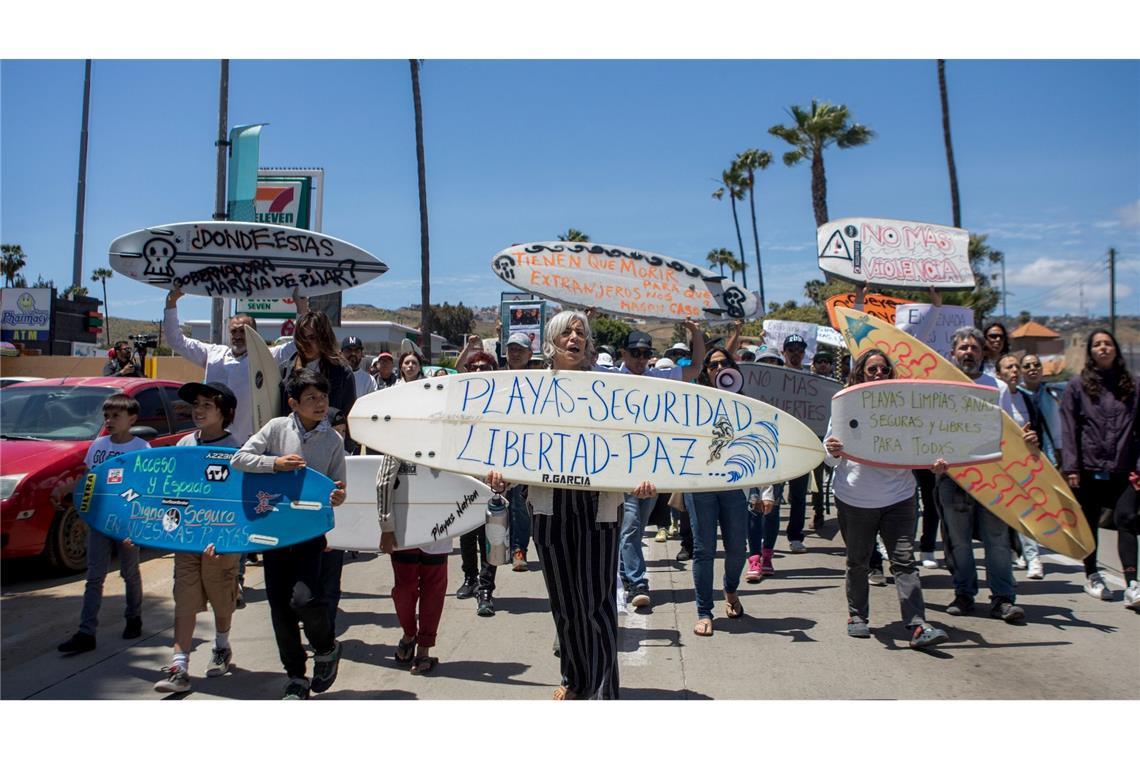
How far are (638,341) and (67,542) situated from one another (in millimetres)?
4843

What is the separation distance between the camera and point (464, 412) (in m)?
4.06

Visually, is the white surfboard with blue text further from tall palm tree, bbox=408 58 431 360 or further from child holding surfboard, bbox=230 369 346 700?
tall palm tree, bbox=408 58 431 360

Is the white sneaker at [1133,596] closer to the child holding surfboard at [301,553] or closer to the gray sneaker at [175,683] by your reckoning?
the child holding surfboard at [301,553]

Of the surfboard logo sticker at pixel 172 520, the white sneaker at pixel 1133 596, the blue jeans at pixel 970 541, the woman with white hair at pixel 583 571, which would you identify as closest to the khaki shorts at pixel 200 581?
the surfboard logo sticker at pixel 172 520

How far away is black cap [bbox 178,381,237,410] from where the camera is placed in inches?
177

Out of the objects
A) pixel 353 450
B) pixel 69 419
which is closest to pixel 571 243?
pixel 353 450

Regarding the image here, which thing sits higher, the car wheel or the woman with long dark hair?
the woman with long dark hair

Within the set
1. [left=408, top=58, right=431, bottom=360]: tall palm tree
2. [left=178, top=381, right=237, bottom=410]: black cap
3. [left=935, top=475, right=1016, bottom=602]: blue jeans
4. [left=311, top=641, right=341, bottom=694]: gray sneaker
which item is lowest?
[left=311, top=641, right=341, bottom=694]: gray sneaker

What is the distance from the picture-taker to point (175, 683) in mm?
4285

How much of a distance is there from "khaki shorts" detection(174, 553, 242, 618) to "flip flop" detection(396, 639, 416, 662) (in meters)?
0.99

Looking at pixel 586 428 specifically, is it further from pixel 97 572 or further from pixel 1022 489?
pixel 1022 489

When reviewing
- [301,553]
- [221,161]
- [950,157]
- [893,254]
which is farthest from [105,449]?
[950,157]

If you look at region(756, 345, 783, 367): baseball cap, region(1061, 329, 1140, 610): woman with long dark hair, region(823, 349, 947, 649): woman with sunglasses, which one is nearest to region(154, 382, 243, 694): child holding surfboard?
region(823, 349, 947, 649): woman with sunglasses

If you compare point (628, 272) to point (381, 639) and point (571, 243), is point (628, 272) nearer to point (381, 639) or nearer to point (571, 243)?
point (571, 243)
